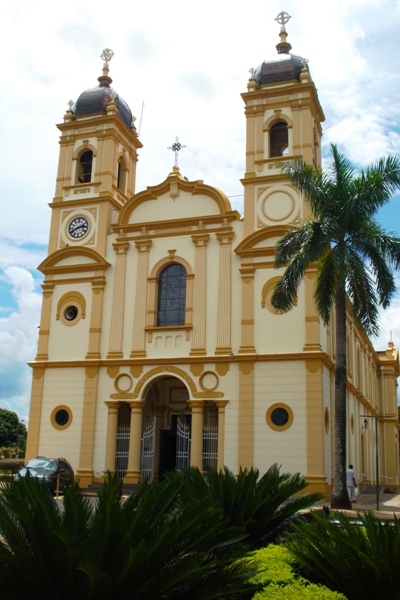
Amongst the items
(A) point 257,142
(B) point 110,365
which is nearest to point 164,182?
(A) point 257,142

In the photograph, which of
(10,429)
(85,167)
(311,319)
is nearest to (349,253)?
(311,319)

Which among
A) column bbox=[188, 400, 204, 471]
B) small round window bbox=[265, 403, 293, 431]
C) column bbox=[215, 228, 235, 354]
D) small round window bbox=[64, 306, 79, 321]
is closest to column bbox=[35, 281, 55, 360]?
small round window bbox=[64, 306, 79, 321]

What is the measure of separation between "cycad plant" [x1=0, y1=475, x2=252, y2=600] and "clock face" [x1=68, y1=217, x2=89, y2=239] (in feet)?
79.6

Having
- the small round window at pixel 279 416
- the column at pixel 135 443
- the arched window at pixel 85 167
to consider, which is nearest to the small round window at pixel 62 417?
the column at pixel 135 443

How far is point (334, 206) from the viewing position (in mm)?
20000

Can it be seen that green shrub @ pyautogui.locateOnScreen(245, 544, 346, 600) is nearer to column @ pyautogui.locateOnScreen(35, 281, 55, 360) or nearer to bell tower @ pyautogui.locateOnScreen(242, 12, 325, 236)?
bell tower @ pyautogui.locateOnScreen(242, 12, 325, 236)

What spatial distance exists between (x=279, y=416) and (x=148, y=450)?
5.86 m

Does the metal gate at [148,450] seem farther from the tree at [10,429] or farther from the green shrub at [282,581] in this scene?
the tree at [10,429]

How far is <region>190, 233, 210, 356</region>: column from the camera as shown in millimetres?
25562

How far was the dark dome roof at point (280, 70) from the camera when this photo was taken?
2845cm

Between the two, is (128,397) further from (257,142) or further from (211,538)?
(211,538)

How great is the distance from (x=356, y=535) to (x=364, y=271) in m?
14.1

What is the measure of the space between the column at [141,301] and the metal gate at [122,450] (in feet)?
10.3

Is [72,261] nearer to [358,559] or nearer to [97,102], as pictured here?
[97,102]
